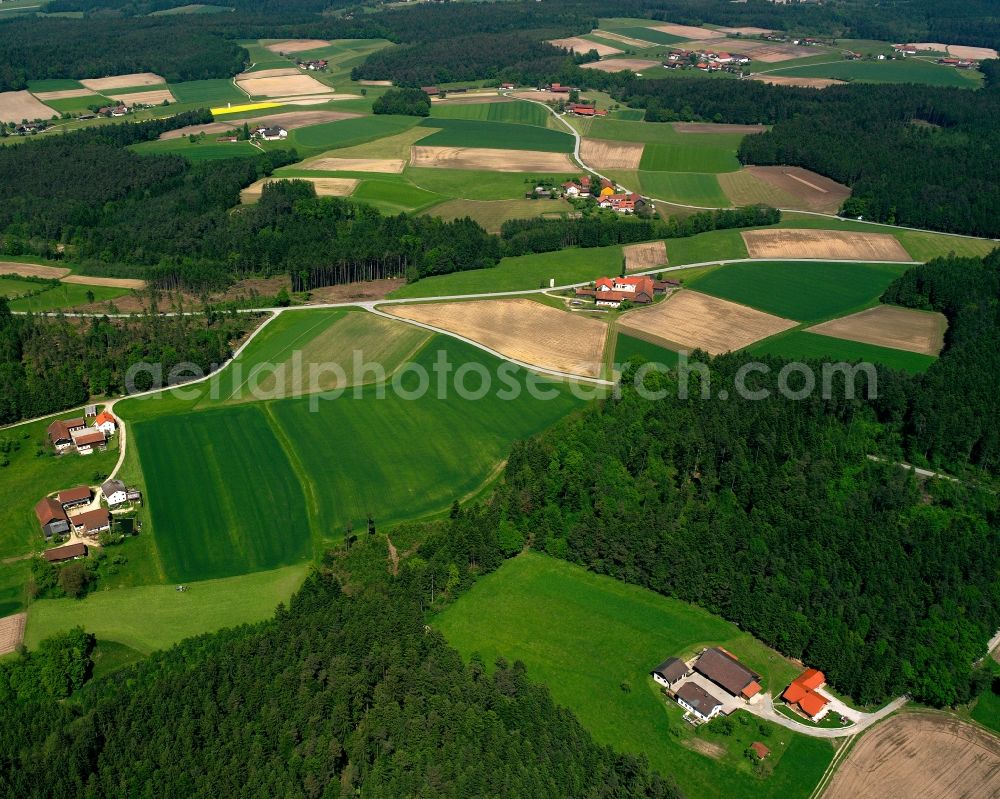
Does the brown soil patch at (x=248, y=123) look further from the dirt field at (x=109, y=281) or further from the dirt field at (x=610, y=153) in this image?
the dirt field at (x=109, y=281)

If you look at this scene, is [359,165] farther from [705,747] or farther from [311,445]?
[705,747]

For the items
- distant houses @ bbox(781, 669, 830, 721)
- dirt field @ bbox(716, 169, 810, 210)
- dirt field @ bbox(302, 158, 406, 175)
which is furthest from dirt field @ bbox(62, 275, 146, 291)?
distant houses @ bbox(781, 669, 830, 721)

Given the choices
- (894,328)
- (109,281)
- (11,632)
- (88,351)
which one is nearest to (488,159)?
(109,281)

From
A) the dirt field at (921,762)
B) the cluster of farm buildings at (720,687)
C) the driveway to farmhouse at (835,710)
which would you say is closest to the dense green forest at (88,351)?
the cluster of farm buildings at (720,687)

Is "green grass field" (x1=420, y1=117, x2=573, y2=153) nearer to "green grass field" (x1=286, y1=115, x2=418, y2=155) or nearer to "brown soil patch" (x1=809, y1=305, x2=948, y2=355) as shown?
"green grass field" (x1=286, y1=115, x2=418, y2=155)

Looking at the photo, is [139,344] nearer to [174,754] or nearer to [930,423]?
[174,754]
